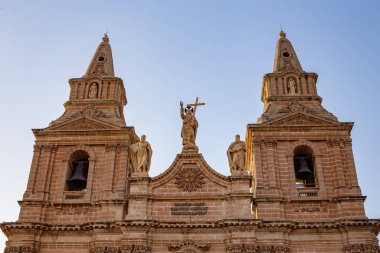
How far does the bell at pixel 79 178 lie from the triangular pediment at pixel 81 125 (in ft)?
5.32

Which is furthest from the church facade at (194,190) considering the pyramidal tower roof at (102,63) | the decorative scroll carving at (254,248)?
the pyramidal tower roof at (102,63)

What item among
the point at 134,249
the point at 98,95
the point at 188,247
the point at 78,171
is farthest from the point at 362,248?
the point at 98,95

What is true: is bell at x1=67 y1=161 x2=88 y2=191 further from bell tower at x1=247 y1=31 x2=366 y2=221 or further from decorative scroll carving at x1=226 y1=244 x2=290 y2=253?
bell tower at x1=247 y1=31 x2=366 y2=221

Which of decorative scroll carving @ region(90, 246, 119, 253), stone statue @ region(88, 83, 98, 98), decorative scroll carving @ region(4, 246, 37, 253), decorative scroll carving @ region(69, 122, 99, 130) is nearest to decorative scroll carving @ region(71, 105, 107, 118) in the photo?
decorative scroll carving @ region(69, 122, 99, 130)

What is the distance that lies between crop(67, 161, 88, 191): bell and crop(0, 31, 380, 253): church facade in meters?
0.05

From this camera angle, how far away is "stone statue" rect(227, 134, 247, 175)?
25.1 meters

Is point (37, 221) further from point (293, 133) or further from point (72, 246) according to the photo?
point (293, 133)

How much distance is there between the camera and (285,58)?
30234mm

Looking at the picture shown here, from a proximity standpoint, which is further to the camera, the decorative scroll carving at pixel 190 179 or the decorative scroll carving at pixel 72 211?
the decorative scroll carving at pixel 190 179

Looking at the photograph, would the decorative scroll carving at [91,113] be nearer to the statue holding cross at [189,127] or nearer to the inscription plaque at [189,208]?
the statue holding cross at [189,127]

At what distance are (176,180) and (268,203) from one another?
403cm

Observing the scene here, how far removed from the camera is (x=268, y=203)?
24.1 m

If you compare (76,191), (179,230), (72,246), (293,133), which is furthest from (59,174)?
(293,133)

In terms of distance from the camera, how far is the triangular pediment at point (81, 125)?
2680 cm
